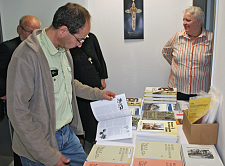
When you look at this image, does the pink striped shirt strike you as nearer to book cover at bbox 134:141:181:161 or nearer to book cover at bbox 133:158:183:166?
book cover at bbox 134:141:181:161

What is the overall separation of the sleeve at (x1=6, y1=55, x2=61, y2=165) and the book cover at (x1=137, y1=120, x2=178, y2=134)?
23.2 inches

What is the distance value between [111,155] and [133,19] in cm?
243

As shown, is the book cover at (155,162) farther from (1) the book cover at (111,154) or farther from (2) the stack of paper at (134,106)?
(2) the stack of paper at (134,106)

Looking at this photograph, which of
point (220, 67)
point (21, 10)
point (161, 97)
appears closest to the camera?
point (220, 67)

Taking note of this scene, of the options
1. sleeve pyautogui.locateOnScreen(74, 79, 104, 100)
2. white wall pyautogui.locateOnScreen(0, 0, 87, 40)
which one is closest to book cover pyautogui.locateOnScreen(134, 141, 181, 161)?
sleeve pyautogui.locateOnScreen(74, 79, 104, 100)

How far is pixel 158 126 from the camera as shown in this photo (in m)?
1.34

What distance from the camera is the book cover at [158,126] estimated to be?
1272 mm

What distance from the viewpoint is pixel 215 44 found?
1339mm

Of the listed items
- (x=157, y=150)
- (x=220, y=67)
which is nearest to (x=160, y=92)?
(x=220, y=67)

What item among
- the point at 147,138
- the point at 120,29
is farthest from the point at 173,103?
the point at 120,29

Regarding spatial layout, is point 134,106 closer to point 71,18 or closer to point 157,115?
point 157,115

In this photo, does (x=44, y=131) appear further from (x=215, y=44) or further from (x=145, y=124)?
(x=215, y=44)

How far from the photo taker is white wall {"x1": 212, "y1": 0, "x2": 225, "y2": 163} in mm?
1117

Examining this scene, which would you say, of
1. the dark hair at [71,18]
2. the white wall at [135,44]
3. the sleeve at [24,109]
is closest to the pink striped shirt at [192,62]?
the white wall at [135,44]
